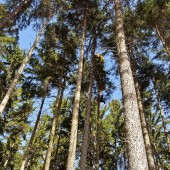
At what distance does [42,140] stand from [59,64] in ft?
29.4

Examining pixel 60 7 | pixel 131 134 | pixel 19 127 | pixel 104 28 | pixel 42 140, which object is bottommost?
pixel 131 134

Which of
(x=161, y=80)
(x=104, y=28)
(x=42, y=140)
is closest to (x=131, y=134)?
(x=104, y=28)

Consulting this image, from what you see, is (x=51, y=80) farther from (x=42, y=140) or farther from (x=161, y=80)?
(x=42, y=140)

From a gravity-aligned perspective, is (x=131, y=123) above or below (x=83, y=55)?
below

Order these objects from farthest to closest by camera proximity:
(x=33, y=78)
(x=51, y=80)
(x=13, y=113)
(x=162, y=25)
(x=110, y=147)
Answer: (x=110, y=147), (x=13, y=113), (x=33, y=78), (x=51, y=80), (x=162, y=25)

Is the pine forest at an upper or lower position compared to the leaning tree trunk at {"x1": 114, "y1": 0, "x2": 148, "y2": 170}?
upper

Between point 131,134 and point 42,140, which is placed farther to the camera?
point 42,140

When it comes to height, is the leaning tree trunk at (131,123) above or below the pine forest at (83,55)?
below

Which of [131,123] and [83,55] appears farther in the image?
[83,55]

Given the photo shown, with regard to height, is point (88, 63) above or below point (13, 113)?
above

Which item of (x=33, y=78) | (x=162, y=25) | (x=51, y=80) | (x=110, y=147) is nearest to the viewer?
(x=162, y=25)

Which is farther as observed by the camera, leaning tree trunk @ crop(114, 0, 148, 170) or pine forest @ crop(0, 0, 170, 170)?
pine forest @ crop(0, 0, 170, 170)

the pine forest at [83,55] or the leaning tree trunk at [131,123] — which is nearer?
the leaning tree trunk at [131,123]

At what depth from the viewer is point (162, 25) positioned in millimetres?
11938
